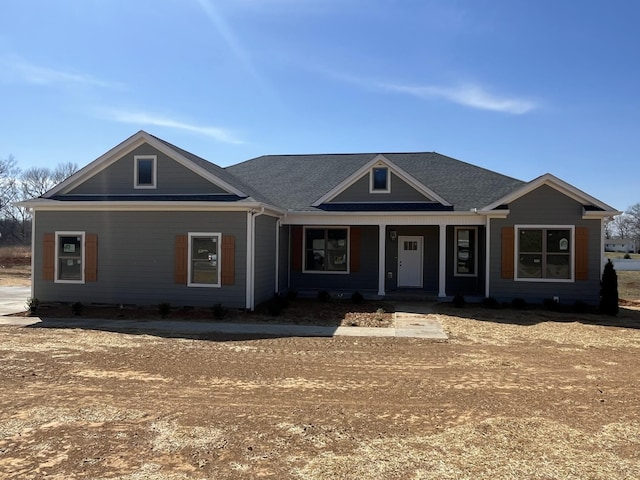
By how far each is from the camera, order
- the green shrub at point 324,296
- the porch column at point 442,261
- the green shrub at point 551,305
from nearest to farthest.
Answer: the green shrub at point 551,305 < the porch column at point 442,261 < the green shrub at point 324,296

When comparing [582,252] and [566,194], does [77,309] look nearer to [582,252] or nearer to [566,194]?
[566,194]

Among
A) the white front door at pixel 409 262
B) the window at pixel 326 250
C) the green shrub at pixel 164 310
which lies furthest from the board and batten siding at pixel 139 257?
the white front door at pixel 409 262

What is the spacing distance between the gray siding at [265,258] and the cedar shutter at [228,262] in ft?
→ 2.31

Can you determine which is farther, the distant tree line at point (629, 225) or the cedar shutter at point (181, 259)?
the distant tree line at point (629, 225)

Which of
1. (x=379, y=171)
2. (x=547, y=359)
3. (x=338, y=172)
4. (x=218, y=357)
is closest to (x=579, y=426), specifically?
(x=547, y=359)

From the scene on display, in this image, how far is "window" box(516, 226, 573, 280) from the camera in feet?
49.1

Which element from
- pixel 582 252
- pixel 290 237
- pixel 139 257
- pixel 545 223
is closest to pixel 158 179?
pixel 139 257

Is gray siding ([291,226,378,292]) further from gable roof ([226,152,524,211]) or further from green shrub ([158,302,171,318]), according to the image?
green shrub ([158,302,171,318])

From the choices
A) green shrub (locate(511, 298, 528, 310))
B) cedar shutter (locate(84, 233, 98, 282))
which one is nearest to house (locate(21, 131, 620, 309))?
cedar shutter (locate(84, 233, 98, 282))

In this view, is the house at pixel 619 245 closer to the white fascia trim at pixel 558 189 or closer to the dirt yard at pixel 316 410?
the white fascia trim at pixel 558 189

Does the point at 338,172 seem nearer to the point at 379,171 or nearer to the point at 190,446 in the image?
the point at 379,171

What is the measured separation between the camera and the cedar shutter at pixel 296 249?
18.0 metres

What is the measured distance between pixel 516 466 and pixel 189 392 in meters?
4.08

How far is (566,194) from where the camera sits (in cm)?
1479
